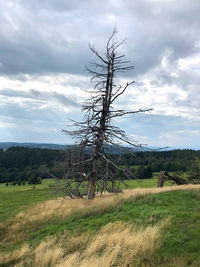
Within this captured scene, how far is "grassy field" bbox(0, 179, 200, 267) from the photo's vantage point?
5.12 metres

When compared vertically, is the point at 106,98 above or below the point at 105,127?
above

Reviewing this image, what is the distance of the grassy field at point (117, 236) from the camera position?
5.12 m

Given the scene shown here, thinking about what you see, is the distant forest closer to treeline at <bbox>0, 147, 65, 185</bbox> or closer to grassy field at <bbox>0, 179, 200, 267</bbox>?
treeline at <bbox>0, 147, 65, 185</bbox>

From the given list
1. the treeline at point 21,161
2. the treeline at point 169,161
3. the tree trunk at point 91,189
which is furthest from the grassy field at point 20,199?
the treeline at point 21,161

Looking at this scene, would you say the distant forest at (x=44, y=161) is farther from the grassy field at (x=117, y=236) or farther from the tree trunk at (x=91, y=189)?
the grassy field at (x=117, y=236)

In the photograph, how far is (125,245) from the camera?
5.64 meters

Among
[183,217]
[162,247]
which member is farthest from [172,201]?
[162,247]

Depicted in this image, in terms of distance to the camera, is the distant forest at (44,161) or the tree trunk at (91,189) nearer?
the tree trunk at (91,189)

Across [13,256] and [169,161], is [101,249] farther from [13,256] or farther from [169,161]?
[169,161]

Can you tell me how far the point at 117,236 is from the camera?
6266 mm

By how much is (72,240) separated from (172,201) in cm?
555

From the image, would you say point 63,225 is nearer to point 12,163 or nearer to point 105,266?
point 105,266

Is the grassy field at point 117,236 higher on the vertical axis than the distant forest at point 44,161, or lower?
higher

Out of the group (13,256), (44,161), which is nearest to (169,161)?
(44,161)
